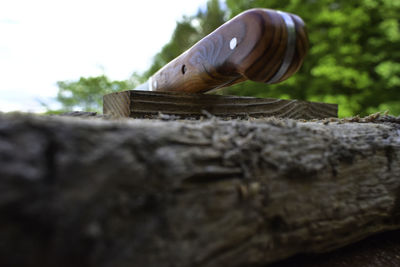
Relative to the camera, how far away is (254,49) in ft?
2.65

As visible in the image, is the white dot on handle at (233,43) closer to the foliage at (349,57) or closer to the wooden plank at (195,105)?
the wooden plank at (195,105)

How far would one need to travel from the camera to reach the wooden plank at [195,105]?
999 mm

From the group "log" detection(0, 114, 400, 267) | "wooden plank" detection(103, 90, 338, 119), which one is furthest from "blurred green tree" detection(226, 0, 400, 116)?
"log" detection(0, 114, 400, 267)

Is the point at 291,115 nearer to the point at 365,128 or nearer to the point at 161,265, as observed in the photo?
the point at 365,128

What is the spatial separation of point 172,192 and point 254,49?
52 centimetres

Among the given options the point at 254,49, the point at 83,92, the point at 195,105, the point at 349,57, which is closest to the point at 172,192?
the point at 254,49

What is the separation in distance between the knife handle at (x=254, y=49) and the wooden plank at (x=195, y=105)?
0.34 ft

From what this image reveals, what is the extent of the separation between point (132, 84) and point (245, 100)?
379 inches

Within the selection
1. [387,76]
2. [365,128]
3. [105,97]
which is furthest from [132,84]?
[365,128]

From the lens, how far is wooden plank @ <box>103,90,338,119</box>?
100cm

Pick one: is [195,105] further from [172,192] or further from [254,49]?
[172,192]

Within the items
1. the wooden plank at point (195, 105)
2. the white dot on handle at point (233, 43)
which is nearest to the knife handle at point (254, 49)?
the white dot on handle at point (233, 43)

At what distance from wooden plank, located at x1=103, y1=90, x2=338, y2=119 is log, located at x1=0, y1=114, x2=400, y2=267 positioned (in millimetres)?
350

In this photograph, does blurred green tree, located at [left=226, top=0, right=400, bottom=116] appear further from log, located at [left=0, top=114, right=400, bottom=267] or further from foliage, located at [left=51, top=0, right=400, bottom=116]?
log, located at [left=0, top=114, right=400, bottom=267]
